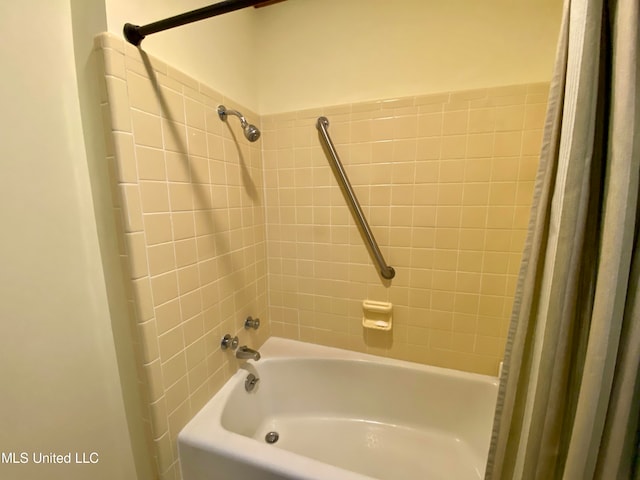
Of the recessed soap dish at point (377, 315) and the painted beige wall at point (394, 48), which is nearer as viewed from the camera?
the painted beige wall at point (394, 48)

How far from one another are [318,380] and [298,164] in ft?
3.77

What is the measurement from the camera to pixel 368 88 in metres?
1.21

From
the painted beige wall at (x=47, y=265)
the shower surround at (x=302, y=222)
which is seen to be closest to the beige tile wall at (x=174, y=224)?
the shower surround at (x=302, y=222)

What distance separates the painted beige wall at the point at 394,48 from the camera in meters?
1.01

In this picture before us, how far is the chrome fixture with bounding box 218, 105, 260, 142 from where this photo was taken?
0.98 m

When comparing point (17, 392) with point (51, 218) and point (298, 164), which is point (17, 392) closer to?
point (51, 218)

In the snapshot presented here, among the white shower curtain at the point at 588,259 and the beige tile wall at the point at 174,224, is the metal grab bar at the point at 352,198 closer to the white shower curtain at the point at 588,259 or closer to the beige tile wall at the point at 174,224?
the beige tile wall at the point at 174,224

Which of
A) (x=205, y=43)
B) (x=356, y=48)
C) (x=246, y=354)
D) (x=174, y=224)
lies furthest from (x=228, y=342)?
(x=356, y=48)

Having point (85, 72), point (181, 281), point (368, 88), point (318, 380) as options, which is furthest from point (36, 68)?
point (318, 380)

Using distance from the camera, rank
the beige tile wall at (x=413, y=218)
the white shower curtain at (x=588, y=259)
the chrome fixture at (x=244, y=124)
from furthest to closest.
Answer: the beige tile wall at (x=413, y=218) < the chrome fixture at (x=244, y=124) < the white shower curtain at (x=588, y=259)

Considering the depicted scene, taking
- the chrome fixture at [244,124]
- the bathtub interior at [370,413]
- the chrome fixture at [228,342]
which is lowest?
the bathtub interior at [370,413]

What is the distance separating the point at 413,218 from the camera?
3.98 ft

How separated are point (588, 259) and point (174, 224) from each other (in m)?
1.05

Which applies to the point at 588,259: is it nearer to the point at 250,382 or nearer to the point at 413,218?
the point at 413,218
